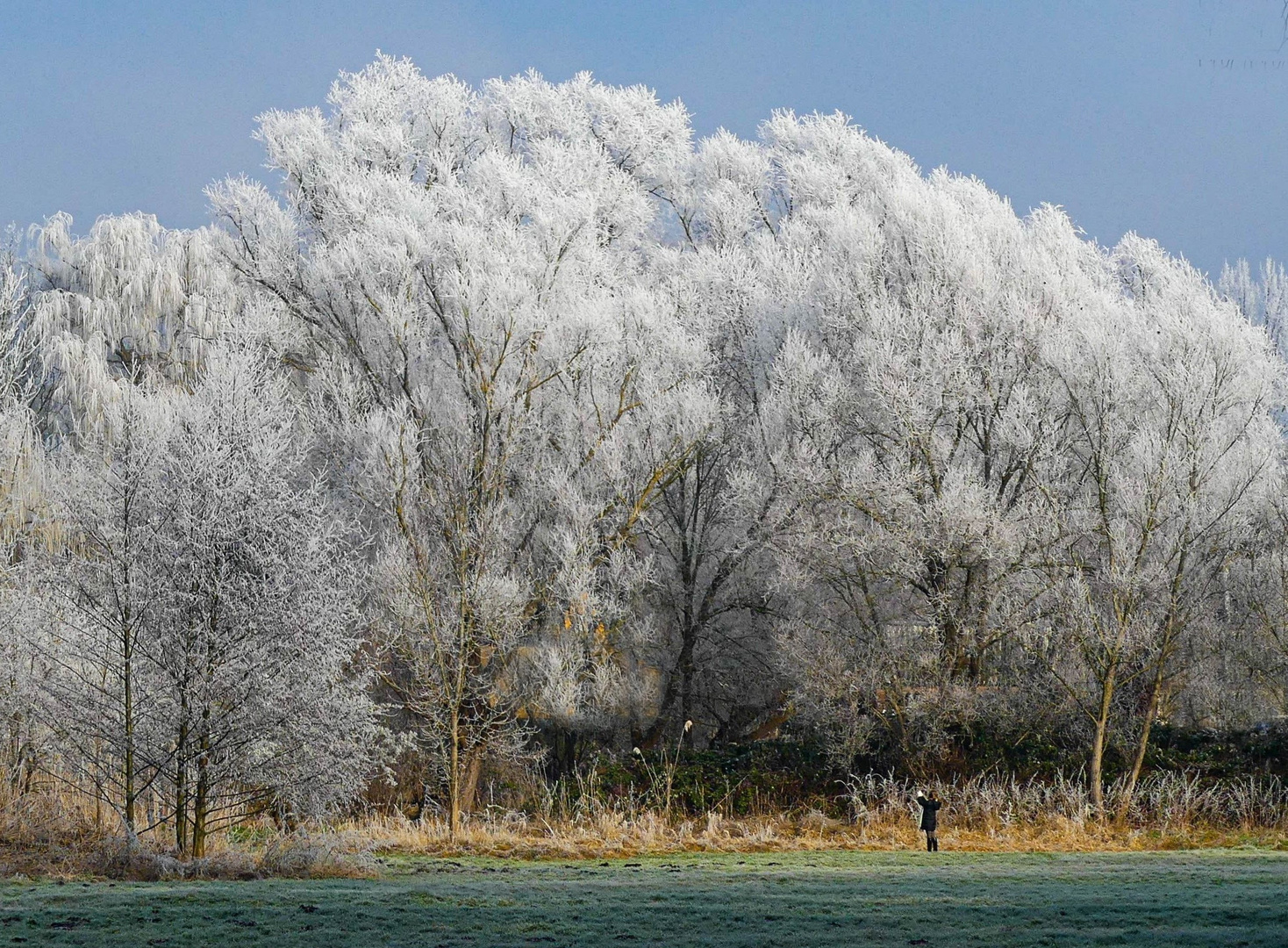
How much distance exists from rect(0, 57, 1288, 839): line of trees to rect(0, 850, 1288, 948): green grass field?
395 centimetres

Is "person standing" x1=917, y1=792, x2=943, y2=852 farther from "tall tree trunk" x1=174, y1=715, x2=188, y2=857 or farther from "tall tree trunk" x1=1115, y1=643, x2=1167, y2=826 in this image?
"tall tree trunk" x1=174, y1=715, x2=188, y2=857

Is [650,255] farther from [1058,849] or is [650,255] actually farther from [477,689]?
[1058,849]

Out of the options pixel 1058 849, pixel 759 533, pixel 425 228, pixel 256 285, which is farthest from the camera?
pixel 256 285

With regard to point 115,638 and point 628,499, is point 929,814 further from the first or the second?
point 628,499

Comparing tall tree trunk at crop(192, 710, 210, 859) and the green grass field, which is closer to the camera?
the green grass field

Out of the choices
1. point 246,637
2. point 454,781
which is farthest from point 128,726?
point 454,781

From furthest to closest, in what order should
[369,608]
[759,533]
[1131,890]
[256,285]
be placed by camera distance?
1. [256,285]
2. [759,533]
3. [369,608]
4. [1131,890]

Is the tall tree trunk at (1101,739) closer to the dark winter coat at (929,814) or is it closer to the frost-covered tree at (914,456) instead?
the frost-covered tree at (914,456)

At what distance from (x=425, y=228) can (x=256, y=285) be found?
195 inches

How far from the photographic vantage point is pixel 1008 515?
19.6m

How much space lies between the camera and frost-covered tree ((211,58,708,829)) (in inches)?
786

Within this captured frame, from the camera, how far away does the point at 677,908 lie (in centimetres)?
843

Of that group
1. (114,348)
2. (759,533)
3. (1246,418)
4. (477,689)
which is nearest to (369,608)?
(477,689)

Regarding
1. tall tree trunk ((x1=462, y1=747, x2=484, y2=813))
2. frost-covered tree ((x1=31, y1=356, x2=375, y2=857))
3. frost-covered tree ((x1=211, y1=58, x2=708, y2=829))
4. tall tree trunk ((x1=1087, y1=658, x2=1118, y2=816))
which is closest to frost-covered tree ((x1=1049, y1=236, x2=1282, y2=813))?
tall tree trunk ((x1=1087, y1=658, x2=1118, y2=816))
